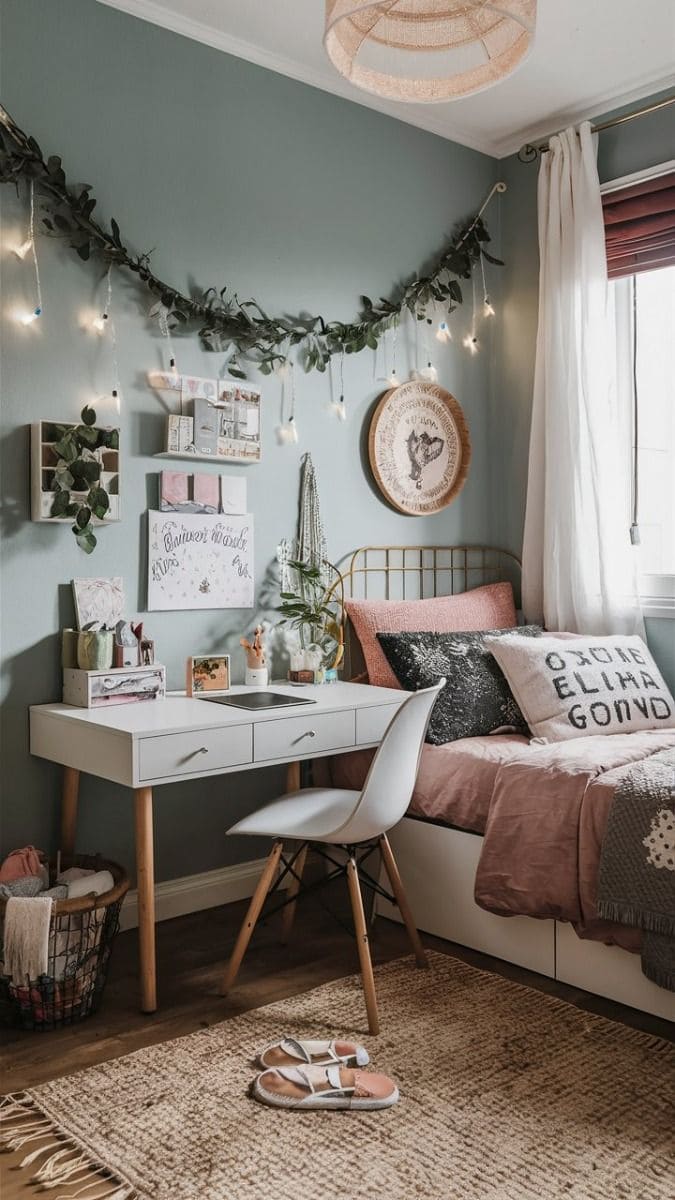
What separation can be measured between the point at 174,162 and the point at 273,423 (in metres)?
0.82

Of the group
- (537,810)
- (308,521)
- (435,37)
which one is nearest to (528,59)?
(435,37)

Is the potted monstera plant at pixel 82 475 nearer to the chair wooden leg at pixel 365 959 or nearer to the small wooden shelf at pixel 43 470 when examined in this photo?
the small wooden shelf at pixel 43 470

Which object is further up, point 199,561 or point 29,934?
point 199,561

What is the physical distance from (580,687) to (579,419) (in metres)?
1.08

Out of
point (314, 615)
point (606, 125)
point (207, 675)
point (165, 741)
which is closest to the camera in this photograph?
point (165, 741)

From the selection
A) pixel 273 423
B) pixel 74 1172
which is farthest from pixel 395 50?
pixel 74 1172

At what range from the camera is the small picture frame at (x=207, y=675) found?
2.87 m

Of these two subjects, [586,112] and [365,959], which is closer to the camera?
[365,959]

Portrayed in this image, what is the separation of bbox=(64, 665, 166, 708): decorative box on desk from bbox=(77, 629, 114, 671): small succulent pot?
0.08 ft

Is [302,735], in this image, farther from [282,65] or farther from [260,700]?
[282,65]

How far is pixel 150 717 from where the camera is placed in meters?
2.49

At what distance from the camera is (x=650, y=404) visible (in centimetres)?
358

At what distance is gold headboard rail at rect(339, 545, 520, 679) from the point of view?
3.44 metres

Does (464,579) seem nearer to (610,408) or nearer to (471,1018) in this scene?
(610,408)
